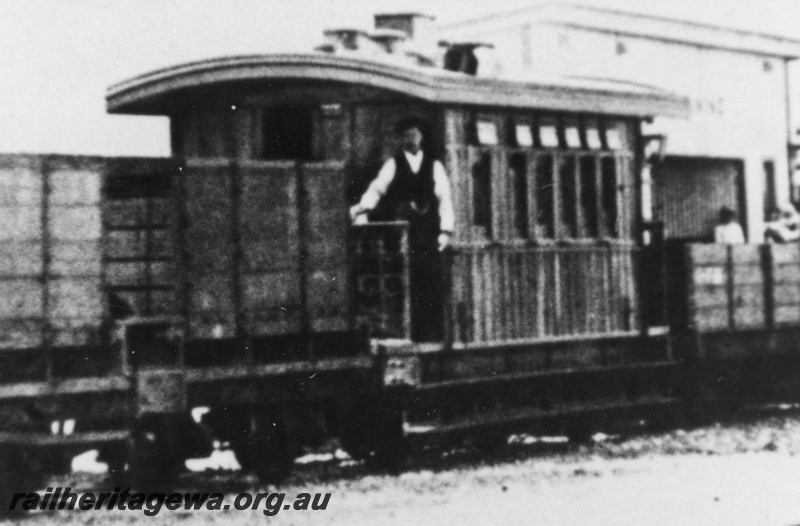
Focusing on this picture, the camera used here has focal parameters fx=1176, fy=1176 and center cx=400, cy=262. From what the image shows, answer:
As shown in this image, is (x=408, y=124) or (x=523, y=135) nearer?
(x=408, y=124)

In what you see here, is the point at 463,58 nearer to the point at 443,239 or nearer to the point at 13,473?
the point at 443,239

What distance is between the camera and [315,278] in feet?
28.3

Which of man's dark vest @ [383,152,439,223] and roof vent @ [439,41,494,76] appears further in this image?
roof vent @ [439,41,494,76]

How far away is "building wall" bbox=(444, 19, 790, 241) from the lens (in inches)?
720

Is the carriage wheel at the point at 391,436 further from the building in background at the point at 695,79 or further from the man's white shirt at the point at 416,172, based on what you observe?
the building in background at the point at 695,79

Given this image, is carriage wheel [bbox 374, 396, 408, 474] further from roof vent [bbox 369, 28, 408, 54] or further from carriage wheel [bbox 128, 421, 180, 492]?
roof vent [bbox 369, 28, 408, 54]

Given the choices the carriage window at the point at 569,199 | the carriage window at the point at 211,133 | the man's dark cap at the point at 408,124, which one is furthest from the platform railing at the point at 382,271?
the carriage window at the point at 569,199

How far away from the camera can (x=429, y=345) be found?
975 centimetres

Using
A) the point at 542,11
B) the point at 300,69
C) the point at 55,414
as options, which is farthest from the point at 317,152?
the point at 542,11

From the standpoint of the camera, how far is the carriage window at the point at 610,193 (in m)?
11.6

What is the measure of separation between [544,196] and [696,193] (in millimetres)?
10134

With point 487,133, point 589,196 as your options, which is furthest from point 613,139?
point 487,133

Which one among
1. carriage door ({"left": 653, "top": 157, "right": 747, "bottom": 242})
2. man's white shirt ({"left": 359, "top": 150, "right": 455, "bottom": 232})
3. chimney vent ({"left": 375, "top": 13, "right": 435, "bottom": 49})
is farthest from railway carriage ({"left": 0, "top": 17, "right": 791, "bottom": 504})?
carriage door ({"left": 653, "top": 157, "right": 747, "bottom": 242})

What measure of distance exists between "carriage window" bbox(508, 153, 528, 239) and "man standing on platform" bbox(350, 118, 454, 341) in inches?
36.0
